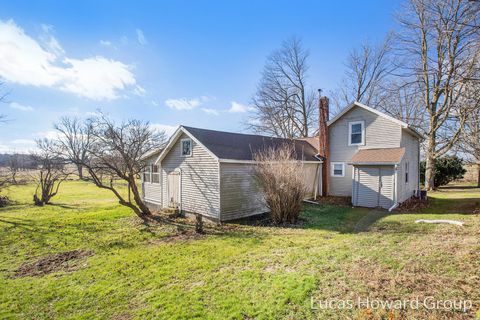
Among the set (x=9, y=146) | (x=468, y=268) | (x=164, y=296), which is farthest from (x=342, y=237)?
(x=9, y=146)

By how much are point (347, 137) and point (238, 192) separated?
8.46m

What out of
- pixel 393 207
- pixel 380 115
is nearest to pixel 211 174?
pixel 393 207

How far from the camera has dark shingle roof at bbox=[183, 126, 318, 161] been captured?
11281mm

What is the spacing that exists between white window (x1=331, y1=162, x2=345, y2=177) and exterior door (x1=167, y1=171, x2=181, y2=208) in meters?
9.97

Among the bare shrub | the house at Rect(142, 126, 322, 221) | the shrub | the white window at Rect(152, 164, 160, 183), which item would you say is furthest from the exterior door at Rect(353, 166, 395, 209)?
the shrub

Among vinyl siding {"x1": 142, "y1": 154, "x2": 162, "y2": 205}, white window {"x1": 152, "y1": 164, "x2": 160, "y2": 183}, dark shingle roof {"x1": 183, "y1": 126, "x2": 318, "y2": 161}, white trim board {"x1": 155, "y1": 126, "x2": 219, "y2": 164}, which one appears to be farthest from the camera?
white window {"x1": 152, "y1": 164, "x2": 160, "y2": 183}

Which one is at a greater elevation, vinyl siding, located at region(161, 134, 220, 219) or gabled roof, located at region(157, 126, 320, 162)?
gabled roof, located at region(157, 126, 320, 162)

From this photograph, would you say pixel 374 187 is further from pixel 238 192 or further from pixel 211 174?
pixel 211 174

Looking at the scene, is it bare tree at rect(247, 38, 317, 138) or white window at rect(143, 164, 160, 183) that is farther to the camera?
bare tree at rect(247, 38, 317, 138)

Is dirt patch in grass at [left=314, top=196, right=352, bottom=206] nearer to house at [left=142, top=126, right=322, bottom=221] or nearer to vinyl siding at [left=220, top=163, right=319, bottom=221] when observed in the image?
house at [left=142, top=126, right=322, bottom=221]

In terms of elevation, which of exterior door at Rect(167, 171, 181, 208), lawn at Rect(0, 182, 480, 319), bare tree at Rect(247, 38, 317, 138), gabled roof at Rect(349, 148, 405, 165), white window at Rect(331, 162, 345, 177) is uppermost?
bare tree at Rect(247, 38, 317, 138)

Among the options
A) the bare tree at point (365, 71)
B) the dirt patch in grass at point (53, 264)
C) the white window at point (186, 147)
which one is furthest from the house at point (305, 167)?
the bare tree at point (365, 71)

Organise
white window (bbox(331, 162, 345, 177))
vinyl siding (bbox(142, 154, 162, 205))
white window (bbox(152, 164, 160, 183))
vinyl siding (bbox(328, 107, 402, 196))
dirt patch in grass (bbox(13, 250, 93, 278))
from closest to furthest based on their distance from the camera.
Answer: dirt patch in grass (bbox(13, 250, 93, 278)), vinyl siding (bbox(328, 107, 402, 196)), vinyl siding (bbox(142, 154, 162, 205)), white window (bbox(152, 164, 160, 183)), white window (bbox(331, 162, 345, 177))

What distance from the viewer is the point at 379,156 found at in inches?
506
